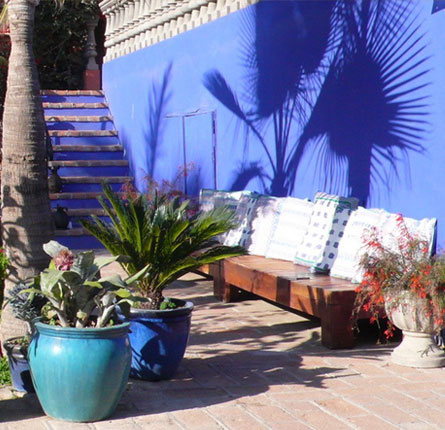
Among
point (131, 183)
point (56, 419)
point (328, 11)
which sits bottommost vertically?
point (56, 419)

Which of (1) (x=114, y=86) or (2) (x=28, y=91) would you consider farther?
(1) (x=114, y=86)

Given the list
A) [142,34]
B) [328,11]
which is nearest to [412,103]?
[328,11]

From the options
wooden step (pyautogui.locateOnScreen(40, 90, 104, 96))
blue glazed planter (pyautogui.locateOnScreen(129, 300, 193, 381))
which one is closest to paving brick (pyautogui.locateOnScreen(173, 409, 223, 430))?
blue glazed planter (pyautogui.locateOnScreen(129, 300, 193, 381))

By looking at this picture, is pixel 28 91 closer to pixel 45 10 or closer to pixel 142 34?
pixel 142 34

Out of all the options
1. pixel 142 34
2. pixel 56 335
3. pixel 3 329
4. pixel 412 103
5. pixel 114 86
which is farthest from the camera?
pixel 114 86

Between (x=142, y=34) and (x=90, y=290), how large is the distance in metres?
9.08

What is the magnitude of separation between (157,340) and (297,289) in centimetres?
190

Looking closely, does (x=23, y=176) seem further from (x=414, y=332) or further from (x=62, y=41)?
(x=62, y=41)

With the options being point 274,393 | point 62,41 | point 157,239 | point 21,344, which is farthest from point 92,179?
point 274,393

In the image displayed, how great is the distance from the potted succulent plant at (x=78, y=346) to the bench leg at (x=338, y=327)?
7.33ft

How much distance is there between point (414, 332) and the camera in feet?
22.1

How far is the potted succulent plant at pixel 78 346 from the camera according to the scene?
5277 millimetres

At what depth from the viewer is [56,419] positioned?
214 inches

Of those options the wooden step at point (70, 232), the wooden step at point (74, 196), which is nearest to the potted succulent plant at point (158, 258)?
the wooden step at point (70, 232)
